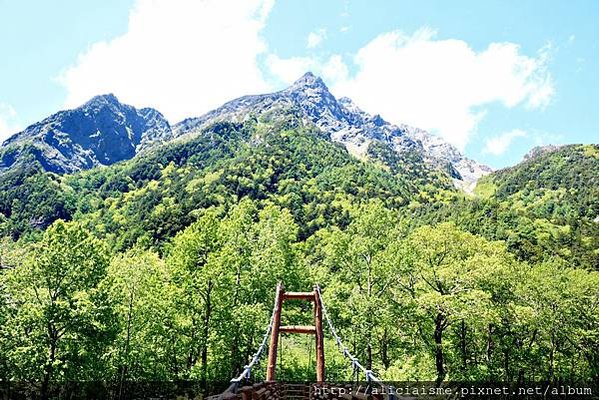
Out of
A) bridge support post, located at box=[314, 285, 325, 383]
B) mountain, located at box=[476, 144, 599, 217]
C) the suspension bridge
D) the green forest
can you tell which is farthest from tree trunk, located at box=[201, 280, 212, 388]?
mountain, located at box=[476, 144, 599, 217]

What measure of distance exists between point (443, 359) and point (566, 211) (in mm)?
110217

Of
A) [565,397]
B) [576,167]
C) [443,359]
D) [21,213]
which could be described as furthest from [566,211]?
[21,213]

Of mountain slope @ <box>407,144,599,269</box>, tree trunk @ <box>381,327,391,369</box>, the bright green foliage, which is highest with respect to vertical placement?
mountain slope @ <box>407,144,599,269</box>

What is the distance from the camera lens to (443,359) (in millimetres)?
22016

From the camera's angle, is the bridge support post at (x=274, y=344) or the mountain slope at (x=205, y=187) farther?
the mountain slope at (x=205, y=187)

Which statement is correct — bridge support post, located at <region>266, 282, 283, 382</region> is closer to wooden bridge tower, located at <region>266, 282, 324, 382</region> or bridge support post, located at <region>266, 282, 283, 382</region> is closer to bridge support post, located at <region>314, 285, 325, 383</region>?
wooden bridge tower, located at <region>266, 282, 324, 382</region>

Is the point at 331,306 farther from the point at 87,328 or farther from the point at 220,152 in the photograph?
the point at 220,152

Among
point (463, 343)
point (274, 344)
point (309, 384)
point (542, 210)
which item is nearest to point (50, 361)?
point (274, 344)

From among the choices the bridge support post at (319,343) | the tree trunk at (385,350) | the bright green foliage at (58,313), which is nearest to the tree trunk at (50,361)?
the bright green foliage at (58,313)

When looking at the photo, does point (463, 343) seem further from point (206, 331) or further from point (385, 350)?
point (206, 331)

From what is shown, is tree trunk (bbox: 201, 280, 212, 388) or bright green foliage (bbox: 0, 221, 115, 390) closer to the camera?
bright green foliage (bbox: 0, 221, 115, 390)

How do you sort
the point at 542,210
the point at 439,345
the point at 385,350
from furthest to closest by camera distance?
1. the point at 542,210
2. the point at 385,350
3. the point at 439,345

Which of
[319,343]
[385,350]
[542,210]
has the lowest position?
[385,350]

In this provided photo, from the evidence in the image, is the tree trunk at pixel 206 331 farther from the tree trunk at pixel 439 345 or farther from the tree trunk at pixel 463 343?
the tree trunk at pixel 463 343
